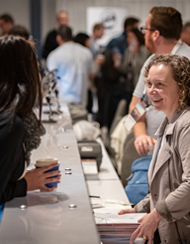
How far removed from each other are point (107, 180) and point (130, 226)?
1412mm

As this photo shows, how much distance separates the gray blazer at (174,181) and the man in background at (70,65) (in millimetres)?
5020

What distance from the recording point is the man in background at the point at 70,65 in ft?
23.0

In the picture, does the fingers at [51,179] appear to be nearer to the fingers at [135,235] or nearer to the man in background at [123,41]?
the fingers at [135,235]

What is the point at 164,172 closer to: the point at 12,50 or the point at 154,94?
the point at 154,94

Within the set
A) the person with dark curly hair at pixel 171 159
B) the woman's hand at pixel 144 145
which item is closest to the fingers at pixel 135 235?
the person with dark curly hair at pixel 171 159

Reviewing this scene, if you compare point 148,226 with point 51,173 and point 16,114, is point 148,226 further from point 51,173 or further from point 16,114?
point 16,114

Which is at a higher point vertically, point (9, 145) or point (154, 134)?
point (9, 145)

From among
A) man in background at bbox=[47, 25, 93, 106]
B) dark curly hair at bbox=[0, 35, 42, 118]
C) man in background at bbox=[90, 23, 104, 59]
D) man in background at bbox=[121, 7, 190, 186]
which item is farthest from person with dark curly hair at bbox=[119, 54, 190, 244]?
man in background at bbox=[90, 23, 104, 59]

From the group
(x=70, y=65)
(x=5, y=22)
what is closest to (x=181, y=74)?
(x=70, y=65)

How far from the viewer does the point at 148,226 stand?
181cm

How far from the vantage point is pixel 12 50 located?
69.7 inches

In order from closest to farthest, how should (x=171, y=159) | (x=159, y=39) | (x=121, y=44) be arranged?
(x=171, y=159) → (x=159, y=39) → (x=121, y=44)

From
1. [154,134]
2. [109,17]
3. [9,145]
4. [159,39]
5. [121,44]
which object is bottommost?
[109,17]

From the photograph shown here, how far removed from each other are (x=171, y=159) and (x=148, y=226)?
29 cm
